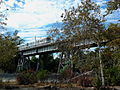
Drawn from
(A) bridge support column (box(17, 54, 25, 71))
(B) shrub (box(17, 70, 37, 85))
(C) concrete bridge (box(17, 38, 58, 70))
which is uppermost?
(C) concrete bridge (box(17, 38, 58, 70))

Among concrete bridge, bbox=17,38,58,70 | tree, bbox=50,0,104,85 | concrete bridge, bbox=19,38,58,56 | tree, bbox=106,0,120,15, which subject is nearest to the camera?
tree, bbox=106,0,120,15

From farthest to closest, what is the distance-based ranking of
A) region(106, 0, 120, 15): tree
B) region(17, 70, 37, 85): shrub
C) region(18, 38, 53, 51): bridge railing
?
1. region(18, 38, 53, 51): bridge railing
2. region(17, 70, 37, 85): shrub
3. region(106, 0, 120, 15): tree

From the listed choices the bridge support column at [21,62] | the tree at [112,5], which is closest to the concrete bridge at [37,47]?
the bridge support column at [21,62]

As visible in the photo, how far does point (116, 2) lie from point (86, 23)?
22.3ft

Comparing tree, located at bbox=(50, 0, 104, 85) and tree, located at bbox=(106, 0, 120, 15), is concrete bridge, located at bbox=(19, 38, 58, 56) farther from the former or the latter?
tree, located at bbox=(106, 0, 120, 15)

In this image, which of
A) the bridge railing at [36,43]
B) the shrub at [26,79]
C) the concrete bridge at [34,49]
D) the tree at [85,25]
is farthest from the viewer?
the concrete bridge at [34,49]

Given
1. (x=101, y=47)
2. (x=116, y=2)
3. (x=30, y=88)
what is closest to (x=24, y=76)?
(x=30, y=88)

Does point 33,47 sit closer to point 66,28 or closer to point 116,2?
point 66,28

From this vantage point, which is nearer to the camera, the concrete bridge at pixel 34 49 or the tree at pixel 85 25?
the tree at pixel 85 25

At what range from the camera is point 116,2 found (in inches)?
623

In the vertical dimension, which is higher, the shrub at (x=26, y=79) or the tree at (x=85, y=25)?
the tree at (x=85, y=25)

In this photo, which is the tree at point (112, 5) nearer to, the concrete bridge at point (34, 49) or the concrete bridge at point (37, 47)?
the concrete bridge at point (34, 49)

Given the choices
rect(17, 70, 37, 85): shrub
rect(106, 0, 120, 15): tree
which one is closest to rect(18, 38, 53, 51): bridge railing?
rect(17, 70, 37, 85): shrub

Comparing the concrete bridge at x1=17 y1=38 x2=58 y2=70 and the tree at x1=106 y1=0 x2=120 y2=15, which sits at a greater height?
the tree at x1=106 y1=0 x2=120 y2=15
